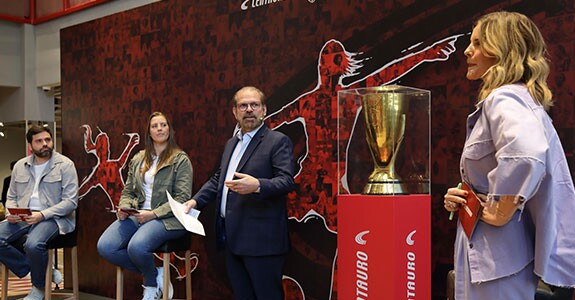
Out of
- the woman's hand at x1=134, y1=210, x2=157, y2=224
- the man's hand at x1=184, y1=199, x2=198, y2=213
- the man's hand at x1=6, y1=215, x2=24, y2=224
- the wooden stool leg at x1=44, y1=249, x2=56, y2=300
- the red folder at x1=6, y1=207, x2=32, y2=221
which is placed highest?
the man's hand at x1=184, y1=199, x2=198, y2=213

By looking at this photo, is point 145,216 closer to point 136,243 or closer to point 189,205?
point 136,243

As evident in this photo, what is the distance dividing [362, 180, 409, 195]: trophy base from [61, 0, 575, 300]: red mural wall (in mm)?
119

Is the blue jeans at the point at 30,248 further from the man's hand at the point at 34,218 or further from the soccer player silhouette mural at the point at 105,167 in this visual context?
the soccer player silhouette mural at the point at 105,167

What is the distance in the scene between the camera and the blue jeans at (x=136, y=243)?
3.79 m

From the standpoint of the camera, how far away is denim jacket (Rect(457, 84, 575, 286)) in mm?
1608

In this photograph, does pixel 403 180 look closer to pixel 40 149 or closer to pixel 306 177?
pixel 306 177

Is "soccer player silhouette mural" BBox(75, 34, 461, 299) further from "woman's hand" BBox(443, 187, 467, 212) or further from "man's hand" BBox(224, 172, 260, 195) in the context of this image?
"woman's hand" BBox(443, 187, 467, 212)

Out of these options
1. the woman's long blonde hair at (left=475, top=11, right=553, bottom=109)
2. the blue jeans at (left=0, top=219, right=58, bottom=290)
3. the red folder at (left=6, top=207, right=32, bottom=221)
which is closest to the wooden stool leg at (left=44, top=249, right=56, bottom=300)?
the blue jeans at (left=0, top=219, right=58, bottom=290)

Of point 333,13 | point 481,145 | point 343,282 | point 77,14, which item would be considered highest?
point 77,14

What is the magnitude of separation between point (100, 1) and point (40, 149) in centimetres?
177

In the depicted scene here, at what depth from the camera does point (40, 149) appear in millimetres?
4805

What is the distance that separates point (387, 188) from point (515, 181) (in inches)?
46.4

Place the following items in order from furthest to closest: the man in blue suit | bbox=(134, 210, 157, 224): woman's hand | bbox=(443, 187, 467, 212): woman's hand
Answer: bbox=(134, 210, 157, 224): woman's hand → the man in blue suit → bbox=(443, 187, 467, 212): woman's hand

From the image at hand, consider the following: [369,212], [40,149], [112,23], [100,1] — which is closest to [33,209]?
[40,149]
